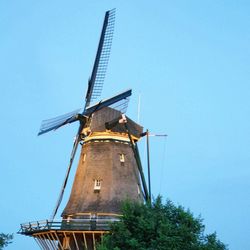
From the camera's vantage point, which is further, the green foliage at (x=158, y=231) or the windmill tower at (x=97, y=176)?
the windmill tower at (x=97, y=176)

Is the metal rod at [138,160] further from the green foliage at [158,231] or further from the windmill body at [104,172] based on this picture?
the green foliage at [158,231]

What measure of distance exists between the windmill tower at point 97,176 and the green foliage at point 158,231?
5.61 metres

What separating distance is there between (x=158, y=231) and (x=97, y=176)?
9325mm

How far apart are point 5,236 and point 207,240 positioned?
1112 centimetres

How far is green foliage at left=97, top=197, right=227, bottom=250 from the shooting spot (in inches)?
734

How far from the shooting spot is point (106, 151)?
28.2m

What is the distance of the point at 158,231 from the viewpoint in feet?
61.5

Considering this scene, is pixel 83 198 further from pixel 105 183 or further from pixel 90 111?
pixel 90 111

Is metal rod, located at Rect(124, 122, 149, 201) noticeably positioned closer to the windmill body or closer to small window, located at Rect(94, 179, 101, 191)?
the windmill body

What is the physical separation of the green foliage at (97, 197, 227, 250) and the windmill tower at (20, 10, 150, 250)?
5606mm

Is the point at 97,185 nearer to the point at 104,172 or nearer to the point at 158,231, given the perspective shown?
the point at 104,172

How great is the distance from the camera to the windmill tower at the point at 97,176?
2616 centimetres

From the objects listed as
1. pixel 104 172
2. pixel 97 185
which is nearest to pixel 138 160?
pixel 104 172

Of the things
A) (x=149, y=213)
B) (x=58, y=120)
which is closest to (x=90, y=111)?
(x=58, y=120)
